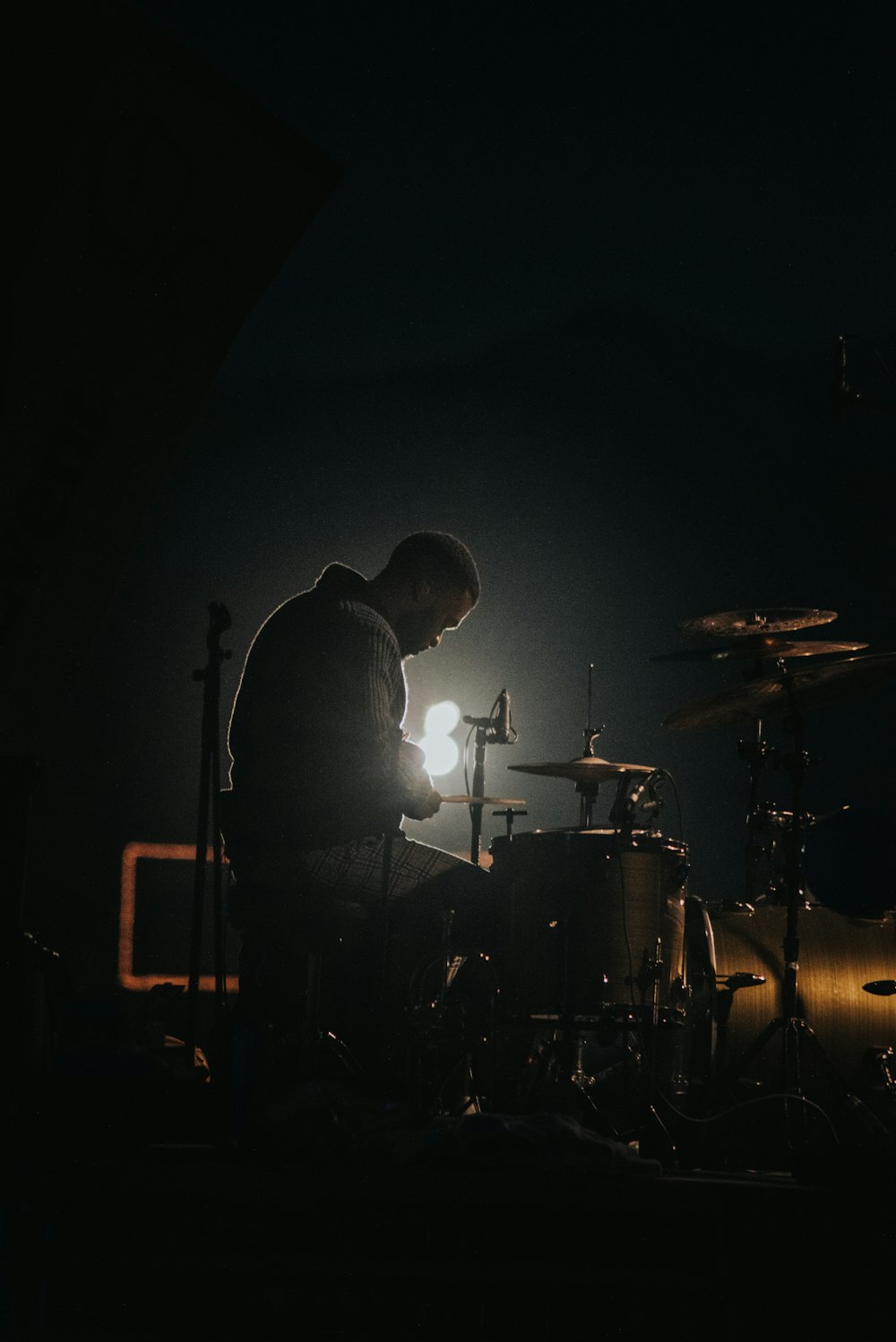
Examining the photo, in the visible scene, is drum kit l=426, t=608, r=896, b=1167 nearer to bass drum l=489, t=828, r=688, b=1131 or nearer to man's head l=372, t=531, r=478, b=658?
bass drum l=489, t=828, r=688, b=1131

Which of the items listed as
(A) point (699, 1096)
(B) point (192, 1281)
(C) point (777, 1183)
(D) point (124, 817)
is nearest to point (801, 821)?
(A) point (699, 1096)

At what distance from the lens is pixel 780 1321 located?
176 cm

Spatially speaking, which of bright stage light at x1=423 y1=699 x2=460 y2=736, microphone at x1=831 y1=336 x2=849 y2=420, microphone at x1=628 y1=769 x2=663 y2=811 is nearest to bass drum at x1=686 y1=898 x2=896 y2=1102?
microphone at x1=628 y1=769 x2=663 y2=811

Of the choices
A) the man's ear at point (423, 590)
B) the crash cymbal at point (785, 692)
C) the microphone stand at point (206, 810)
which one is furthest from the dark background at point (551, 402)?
the man's ear at point (423, 590)

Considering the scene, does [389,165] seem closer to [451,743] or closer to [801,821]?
[451,743]

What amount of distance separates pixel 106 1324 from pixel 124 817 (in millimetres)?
6058

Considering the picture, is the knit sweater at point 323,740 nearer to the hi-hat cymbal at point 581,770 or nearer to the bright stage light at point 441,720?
the hi-hat cymbal at point 581,770

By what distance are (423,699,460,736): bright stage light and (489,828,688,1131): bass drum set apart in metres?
3.00

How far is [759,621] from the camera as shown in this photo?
17.1 ft

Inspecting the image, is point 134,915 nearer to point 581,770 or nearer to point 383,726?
point 581,770

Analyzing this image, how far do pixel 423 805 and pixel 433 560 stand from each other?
2.40 feet

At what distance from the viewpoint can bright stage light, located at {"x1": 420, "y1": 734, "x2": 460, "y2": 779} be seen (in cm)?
699

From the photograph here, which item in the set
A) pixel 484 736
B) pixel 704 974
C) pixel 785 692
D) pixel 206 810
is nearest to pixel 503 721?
pixel 484 736

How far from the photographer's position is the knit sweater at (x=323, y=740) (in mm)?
3068
